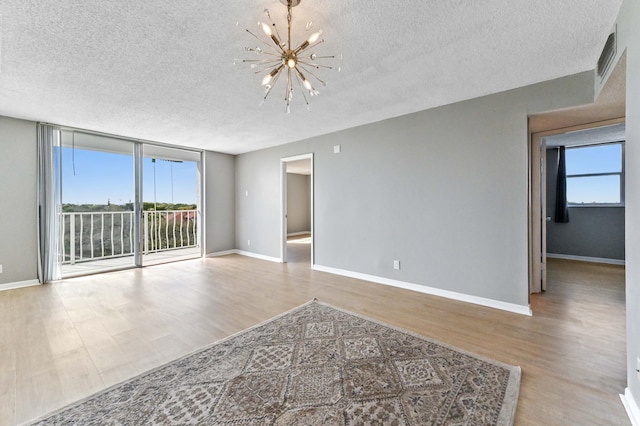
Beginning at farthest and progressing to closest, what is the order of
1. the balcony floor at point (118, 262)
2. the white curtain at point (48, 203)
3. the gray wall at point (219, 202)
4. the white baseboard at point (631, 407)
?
the gray wall at point (219, 202)
the balcony floor at point (118, 262)
the white curtain at point (48, 203)
the white baseboard at point (631, 407)

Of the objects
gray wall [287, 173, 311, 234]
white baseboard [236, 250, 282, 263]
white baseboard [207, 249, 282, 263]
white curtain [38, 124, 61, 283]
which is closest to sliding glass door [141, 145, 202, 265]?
white baseboard [207, 249, 282, 263]

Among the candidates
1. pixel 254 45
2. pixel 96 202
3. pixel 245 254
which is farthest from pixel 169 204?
pixel 254 45

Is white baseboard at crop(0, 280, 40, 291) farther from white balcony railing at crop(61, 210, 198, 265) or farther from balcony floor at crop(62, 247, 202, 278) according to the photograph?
white balcony railing at crop(61, 210, 198, 265)

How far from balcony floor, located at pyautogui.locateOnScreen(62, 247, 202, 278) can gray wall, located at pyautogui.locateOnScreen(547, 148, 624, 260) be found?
8.04m

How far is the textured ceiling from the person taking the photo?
1.72m

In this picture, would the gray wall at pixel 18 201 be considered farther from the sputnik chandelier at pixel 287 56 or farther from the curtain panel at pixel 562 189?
the curtain panel at pixel 562 189

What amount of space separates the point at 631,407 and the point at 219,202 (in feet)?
21.6

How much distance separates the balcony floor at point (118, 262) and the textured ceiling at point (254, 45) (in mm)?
2630

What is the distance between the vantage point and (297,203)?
34.3 feet

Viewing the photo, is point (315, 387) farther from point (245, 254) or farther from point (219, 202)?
point (219, 202)

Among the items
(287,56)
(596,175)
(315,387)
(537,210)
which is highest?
(287,56)

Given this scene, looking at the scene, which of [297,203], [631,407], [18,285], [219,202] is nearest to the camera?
[631,407]

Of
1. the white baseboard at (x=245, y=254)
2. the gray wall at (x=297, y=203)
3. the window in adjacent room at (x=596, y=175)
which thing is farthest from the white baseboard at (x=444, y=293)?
the gray wall at (x=297, y=203)

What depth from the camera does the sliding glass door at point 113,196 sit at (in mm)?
4551
